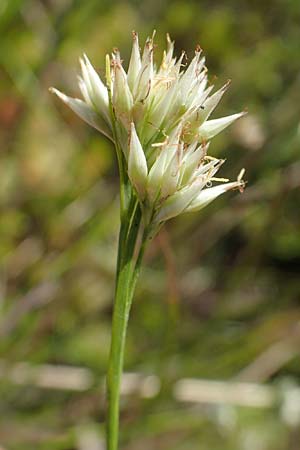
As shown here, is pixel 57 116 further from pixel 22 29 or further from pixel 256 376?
pixel 256 376

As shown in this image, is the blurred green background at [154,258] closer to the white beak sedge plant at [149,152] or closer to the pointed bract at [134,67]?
the white beak sedge plant at [149,152]

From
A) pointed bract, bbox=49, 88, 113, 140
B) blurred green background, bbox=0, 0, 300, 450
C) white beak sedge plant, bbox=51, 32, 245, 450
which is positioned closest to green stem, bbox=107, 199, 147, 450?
white beak sedge plant, bbox=51, 32, 245, 450

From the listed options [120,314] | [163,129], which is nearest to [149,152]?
[163,129]

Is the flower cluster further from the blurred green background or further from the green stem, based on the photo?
the blurred green background

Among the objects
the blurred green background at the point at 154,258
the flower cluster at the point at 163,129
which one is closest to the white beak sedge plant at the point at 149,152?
the flower cluster at the point at 163,129

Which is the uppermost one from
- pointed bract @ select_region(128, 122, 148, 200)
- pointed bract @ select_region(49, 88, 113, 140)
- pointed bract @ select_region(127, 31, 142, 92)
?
pointed bract @ select_region(127, 31, 142, 92)

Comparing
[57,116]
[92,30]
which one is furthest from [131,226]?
[92,30]

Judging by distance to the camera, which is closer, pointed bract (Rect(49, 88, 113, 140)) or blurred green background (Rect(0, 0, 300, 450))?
pointed bract (Rect(49, 88, 113, 140))
